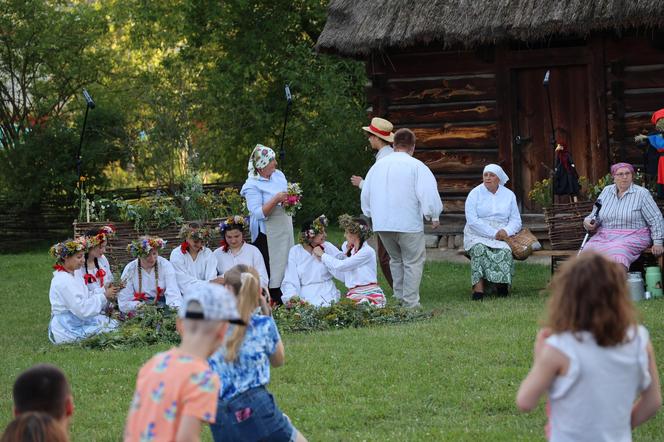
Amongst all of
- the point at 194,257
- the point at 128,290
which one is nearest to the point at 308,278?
the point at 194,257

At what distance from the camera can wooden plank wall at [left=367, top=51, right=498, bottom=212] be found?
15461 mm

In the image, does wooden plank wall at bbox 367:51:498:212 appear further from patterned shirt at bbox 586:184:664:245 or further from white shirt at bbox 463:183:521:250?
patterned shirt at bbox 586:184:664:245

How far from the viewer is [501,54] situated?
15.2 m

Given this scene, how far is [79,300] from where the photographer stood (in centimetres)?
1038

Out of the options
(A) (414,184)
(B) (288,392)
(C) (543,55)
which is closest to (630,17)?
(C) (543,55)

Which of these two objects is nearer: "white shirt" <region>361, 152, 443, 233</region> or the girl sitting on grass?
the girl sitting on grass

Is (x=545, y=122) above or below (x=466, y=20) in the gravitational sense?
below

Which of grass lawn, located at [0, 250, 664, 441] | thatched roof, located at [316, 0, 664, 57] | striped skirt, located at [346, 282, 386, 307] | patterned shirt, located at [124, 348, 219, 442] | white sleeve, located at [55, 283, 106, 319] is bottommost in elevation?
grass lawn, located at [0, 250, 664, 441]

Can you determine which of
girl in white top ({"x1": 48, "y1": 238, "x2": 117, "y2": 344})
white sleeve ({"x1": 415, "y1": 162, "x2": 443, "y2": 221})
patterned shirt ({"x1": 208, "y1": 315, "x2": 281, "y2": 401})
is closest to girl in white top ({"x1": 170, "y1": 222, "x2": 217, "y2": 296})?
girl in white top ({"x1": 48, "y1": 238, "x2": 117, "y2": 344})

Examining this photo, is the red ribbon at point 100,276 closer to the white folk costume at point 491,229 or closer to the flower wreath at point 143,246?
the flower wreath at point 143,246

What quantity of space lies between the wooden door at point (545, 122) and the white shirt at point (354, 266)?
439cm

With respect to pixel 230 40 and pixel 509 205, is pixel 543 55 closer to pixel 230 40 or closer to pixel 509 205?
pixel 509 205

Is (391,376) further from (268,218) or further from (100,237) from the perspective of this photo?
(268,218)

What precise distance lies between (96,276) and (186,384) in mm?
7285
